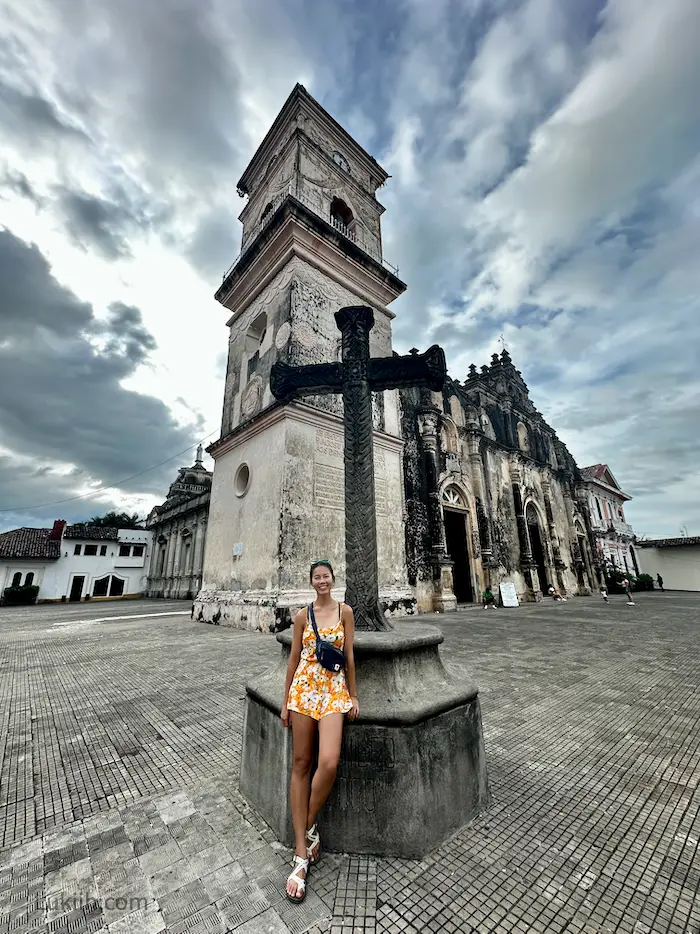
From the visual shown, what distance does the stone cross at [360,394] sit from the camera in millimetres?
2826

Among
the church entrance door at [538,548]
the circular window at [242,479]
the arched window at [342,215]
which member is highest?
the arched window at [342,215]

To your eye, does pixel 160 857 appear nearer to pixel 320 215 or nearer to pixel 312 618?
pixel 312 618

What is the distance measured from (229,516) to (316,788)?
10096 mm

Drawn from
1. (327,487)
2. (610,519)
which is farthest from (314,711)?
(610,519)

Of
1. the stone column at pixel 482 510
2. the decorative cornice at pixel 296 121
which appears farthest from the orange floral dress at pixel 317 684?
the decorative cornice at pixel 296 121

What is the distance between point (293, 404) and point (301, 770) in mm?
8648

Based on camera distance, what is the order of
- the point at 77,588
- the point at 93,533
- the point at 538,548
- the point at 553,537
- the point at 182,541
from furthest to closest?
the point at 93,533
the point at 77,588
the point at 182,541
the point at 553,537
the point at 538,548

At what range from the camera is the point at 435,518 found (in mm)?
15195

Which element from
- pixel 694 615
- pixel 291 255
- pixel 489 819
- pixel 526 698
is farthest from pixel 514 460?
pixel 489 819

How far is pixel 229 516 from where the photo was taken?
37.0 ft

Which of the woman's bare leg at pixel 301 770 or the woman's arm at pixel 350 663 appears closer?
the woman's bare leg at pixel 301 770

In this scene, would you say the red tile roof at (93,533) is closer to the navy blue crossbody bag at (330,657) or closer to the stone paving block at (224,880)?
the stone paving block at (224,880)

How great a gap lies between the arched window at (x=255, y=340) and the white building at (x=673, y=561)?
38.1 metres

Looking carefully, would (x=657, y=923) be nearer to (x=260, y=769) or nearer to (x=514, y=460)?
(x=260, y=769)
